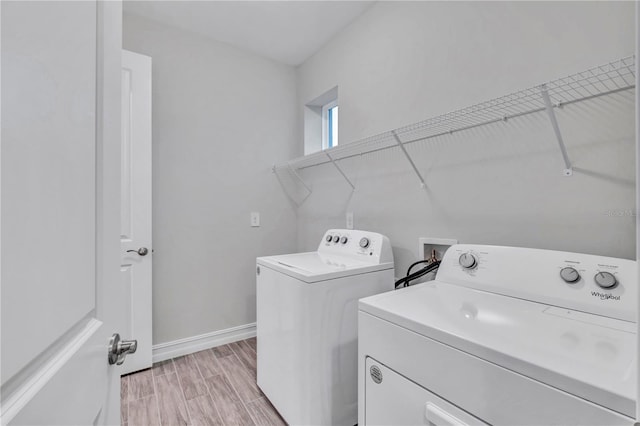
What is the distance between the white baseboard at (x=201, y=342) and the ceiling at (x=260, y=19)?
8.26ft

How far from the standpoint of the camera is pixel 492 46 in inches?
54.1

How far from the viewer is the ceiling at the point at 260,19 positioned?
6.64 ft

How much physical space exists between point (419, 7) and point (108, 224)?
197 centimetres

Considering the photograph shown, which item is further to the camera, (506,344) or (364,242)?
(364,242)

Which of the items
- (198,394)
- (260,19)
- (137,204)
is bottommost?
(198,394)

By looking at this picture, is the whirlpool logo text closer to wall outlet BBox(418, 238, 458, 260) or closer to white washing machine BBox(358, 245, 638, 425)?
white washing machine BBox(358, 245, 638, 425)

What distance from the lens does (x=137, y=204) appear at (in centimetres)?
202

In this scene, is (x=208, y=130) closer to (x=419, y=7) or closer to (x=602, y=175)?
(x=419, y=7)

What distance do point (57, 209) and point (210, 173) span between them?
7.04 ft

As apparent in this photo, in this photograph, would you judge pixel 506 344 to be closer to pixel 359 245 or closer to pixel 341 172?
pixel 359 245

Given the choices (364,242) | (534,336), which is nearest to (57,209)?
(534,336)

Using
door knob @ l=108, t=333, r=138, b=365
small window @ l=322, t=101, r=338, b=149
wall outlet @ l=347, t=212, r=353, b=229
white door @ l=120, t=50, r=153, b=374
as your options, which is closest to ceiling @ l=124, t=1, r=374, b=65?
white door @ l=120, t=50, r=153, b=374

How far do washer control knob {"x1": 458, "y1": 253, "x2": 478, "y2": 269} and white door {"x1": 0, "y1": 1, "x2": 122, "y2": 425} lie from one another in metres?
1.23

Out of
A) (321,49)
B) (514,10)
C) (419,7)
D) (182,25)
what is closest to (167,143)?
(182,25)
